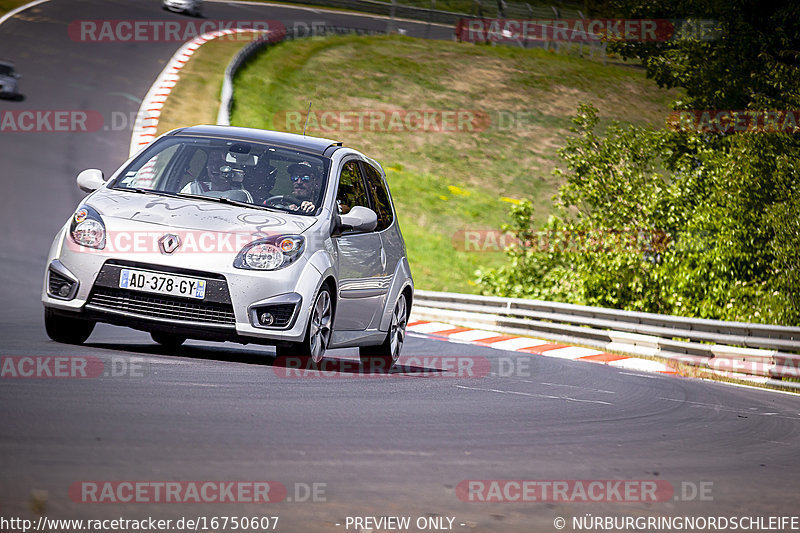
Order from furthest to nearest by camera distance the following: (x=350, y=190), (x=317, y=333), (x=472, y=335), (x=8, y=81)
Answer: (x=8, y=81) < (x=472, y=335) < (x=350, y=190) < (x=317, y=333)

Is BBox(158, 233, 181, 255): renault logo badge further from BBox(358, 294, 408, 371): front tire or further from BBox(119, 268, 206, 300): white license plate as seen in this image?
BBox(358, 294, 408, 371): front tire

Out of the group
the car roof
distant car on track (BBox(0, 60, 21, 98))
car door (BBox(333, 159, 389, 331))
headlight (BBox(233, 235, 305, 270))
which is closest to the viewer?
headlight (BBox(233, 235, 305, 270))

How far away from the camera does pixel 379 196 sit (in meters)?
10.2

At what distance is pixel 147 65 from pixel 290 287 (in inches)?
1243

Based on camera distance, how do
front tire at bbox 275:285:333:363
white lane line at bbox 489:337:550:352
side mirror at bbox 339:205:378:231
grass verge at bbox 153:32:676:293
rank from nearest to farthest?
front tire at bbox 275:285:333:363 → side mirror at bbox 339:205:378:231 → white lane line at bbox 489:337:550:352 → grass verge at bbox 153:32:676:293

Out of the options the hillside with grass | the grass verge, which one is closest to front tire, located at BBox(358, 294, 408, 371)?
the hillside with grass

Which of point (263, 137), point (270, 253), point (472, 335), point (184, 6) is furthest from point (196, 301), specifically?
point (184, 6)

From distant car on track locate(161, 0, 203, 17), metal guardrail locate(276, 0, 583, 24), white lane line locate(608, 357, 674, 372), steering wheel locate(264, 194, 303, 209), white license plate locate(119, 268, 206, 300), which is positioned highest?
metal guardrail locate(276, 0, 583, 24)

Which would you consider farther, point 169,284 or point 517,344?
point 517,344

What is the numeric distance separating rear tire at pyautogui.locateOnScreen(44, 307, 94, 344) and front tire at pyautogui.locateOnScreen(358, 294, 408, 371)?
2658 millimetres

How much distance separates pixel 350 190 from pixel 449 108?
132 feet

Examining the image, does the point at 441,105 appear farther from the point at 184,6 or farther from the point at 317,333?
the point at 317,333

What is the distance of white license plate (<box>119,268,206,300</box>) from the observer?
7.75 m

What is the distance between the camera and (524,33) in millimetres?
59500
